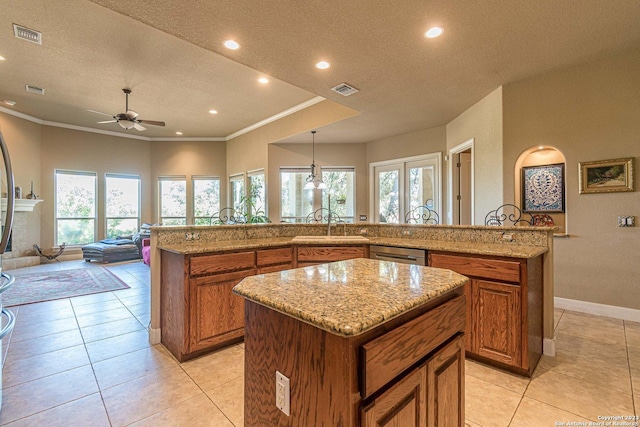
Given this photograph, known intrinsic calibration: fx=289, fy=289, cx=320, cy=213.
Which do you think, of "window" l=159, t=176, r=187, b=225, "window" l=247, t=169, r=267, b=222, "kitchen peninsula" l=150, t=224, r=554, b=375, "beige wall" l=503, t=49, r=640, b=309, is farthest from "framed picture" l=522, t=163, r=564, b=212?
"window" l=159, t=176, r=187, b=225

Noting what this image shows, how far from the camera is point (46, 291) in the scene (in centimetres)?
418

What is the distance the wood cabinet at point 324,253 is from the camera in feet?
9.71

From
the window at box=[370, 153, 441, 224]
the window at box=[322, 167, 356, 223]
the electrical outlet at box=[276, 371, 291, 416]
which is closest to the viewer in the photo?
the electrical outlet at box=[276, 371, 291, 416]

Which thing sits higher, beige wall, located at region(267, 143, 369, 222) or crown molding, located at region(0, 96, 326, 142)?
crown molding, located at region(0, 96, 326, 142)

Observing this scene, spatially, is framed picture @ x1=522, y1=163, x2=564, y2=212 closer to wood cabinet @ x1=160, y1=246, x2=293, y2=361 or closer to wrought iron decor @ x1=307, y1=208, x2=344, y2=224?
wrought iron decor @ x1=307, y1=208, x2=344, y2=224

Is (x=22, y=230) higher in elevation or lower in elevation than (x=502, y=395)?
higher

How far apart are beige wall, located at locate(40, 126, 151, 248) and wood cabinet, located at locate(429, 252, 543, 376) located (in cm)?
821

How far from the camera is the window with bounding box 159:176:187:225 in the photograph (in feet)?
26.1

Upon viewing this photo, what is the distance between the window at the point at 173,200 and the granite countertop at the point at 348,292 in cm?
750

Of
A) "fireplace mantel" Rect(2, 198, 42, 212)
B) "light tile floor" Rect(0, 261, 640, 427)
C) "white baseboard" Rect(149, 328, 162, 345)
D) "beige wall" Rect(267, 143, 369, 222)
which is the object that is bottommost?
"light tile floor" Rect(0, 261, 640, 427)

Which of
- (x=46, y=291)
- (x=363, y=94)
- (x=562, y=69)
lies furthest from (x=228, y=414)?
(x=562, y=69)

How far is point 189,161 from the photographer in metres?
7.92

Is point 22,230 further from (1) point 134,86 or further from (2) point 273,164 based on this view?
(2) point 273,164

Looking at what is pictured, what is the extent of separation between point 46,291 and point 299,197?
14.6 ft
